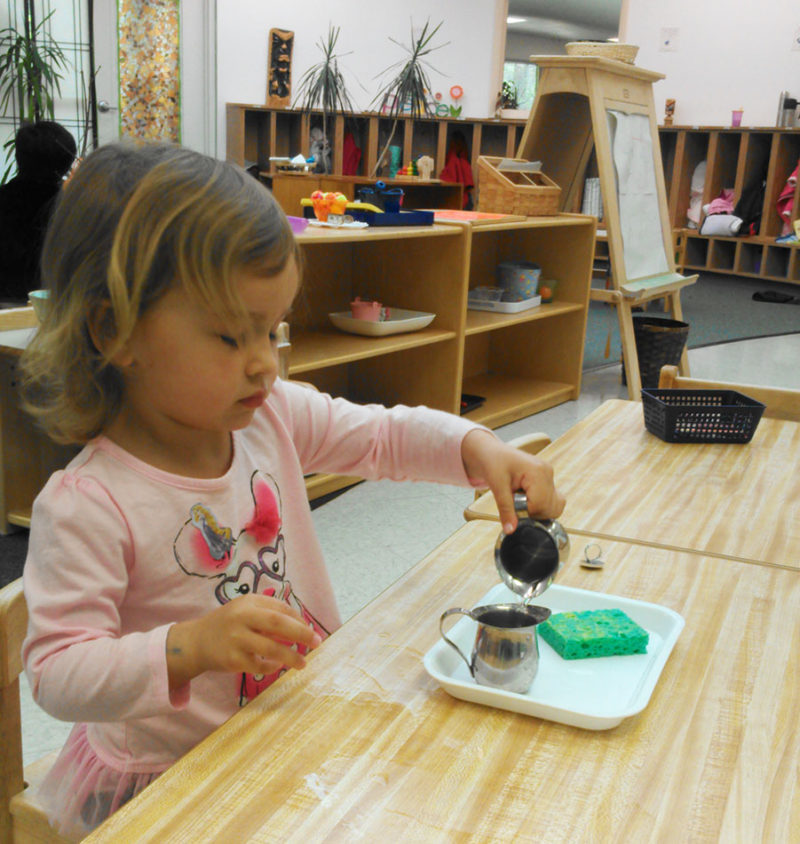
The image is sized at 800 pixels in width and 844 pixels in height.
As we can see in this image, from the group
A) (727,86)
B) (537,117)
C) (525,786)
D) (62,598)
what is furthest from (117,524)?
(727,86)

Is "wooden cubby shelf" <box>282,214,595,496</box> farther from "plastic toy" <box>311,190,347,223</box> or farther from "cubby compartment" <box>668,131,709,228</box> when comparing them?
"cubby compartment" <box>668,131,709,228</box>

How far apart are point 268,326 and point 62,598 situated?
0.30 m

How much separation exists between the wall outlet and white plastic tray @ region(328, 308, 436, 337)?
22.5 feet

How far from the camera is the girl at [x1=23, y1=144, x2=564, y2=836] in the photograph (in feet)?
2.49

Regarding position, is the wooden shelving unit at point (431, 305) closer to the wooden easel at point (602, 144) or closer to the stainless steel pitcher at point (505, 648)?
the wooden easel at point (602, 144)

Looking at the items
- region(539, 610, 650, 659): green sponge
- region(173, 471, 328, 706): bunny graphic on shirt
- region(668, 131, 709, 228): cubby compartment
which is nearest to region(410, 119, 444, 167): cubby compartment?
region(668, 131, 709, 228): cubby compartment

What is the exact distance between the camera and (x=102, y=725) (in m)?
0.93

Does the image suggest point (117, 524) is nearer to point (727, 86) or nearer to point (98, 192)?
point (98, 192)

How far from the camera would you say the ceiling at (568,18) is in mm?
9945

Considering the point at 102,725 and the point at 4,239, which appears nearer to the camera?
the point at 102,725

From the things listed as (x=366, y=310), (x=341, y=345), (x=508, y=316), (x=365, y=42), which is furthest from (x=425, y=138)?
(x=341, y=345)

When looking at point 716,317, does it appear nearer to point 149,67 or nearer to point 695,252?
point 695,252

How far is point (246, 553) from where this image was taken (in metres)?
0.99

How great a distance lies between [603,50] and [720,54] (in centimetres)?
521
